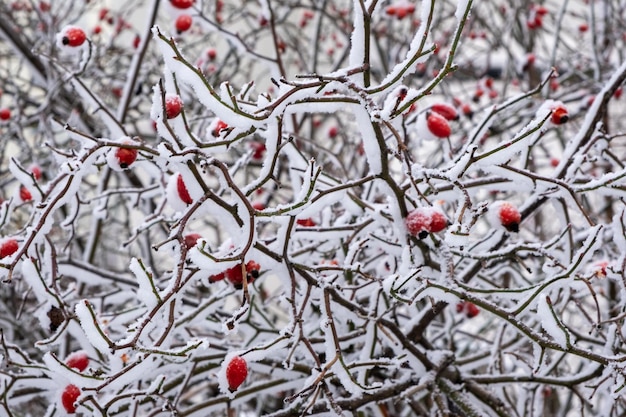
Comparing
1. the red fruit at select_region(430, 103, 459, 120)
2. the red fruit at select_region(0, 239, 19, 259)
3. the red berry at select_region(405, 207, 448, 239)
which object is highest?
the red fruit at select_region(430, 103, 459, 120)

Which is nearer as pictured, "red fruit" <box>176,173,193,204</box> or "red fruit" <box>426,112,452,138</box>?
"red fruit" <box>176,173,193,204</box>

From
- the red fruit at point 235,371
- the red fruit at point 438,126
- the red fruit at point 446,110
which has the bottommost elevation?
the red fruit at point 235,371

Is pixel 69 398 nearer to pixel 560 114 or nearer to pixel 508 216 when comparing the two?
pixel 508 216

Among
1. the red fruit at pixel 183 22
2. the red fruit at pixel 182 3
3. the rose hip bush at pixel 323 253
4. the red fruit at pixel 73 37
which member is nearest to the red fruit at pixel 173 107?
the rose hip bush at pixel 323 253

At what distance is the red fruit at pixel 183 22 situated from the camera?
5.50 ft

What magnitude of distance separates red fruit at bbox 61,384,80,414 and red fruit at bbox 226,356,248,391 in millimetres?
281

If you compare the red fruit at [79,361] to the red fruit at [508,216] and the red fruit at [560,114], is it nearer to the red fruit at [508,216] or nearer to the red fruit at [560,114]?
the red fruit at [508,216]

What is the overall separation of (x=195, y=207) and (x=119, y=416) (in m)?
0.52

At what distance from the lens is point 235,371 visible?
837 mm

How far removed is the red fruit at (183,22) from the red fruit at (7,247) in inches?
33.7

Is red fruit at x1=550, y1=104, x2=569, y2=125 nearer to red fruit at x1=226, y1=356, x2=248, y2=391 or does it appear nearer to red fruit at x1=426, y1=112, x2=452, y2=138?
red fruit at x1=426, y1=112, x2=452, y2=138

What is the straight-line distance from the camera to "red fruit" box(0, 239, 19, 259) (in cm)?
101

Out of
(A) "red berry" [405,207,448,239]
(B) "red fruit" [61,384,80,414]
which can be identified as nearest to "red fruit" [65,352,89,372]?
(B) "red fruit" [61,384,80,414]

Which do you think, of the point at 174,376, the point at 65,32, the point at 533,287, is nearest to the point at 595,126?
the point at 533,287
